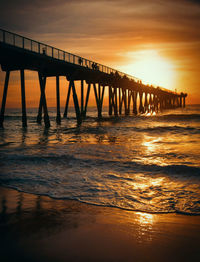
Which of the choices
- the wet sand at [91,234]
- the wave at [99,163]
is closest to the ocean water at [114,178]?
the wave at [99,163]

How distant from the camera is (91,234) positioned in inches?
109

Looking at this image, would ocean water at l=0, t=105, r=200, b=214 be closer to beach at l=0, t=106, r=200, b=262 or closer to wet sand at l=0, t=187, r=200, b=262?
beach at l=0, t=106, r=200, b=262

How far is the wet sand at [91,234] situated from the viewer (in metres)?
2.36

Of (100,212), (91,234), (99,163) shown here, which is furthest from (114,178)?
(91,234)

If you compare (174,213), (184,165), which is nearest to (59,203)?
(174,213)

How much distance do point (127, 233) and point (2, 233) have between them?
149 cm

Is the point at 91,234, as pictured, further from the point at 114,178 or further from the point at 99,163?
the point at 99,163

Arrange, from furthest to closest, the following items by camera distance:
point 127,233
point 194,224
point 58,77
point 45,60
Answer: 1. point 58,77
2. point 45,60
3. point 194,224
4. point 127,233

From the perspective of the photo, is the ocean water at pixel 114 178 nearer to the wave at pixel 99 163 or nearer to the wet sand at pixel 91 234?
the wave at pixel 99 163

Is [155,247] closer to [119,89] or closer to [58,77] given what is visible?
[58,77]

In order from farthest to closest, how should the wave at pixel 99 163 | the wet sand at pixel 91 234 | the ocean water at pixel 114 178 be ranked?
the wave at pixel 99 163 < the ocean water at pixel 114 178 < the wet sand at pixel 91 234

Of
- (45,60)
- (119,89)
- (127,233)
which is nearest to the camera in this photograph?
(127,233)

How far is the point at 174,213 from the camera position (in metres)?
3.43

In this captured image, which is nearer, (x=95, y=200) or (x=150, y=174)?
(x=95, y=200)
